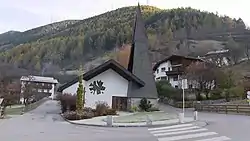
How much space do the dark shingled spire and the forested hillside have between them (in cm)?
5557

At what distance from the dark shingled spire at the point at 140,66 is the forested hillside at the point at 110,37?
2188 inches

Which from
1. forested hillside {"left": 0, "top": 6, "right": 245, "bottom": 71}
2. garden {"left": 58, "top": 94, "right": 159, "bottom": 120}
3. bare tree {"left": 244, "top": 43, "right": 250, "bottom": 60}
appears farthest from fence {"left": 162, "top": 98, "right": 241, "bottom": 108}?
forested hillside {"left": 0, "top": 6, "right": 245, "bottom": 71}

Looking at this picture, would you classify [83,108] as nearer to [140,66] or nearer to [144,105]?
[144,105]

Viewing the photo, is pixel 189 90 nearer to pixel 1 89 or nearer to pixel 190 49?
pixel 1 89

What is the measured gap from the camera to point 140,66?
42.1 m

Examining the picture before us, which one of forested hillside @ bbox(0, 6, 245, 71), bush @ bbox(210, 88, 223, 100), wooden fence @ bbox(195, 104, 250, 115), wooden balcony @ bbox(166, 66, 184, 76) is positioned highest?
forested hillside @ bbox(0, 6, 245, 71)

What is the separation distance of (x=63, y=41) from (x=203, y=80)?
2571 inches

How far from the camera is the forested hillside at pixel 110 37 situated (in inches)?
4060

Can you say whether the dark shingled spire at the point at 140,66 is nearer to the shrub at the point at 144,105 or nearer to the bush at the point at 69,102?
the shrub at the point at 144,105

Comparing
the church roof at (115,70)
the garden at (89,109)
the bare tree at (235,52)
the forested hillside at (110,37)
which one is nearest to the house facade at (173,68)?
the bare tree at (235,52)

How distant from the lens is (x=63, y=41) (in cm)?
10856

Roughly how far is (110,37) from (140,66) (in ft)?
210

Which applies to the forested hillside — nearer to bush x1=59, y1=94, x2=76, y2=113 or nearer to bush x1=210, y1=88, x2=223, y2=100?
bush x1=210, y1=88, x2=223, y2=100

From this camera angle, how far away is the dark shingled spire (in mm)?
40781
